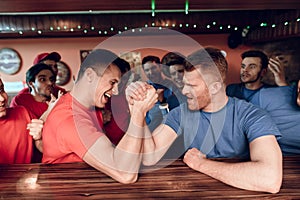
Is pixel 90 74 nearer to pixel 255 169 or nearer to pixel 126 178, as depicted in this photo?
pixel 126 178

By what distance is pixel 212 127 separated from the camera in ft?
4.71

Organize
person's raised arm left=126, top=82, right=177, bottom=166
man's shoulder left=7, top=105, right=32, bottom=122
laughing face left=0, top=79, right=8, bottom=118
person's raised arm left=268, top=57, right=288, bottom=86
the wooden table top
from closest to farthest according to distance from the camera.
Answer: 1. the wooden table top
2. person's raised arm left=126, top=82, right=177, bottom=166
3. laughing face left=0, top=79, right=8, bottom=118
4. man's shoulder left=7, top=105, right=32, bottom=122
5. person's raised arm left=268, top=57, right=288, bottom=86

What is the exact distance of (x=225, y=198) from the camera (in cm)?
95

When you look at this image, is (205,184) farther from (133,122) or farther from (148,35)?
(148,35)

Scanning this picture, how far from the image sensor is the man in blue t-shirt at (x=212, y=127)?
43.8 inches

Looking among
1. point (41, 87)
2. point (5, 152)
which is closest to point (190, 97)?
point (5, 152)

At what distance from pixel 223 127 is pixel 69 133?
2.73 ft

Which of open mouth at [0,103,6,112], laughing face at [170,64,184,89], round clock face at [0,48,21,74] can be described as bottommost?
open mouth at [0,103,6,112]

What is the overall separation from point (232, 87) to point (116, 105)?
4.92 feet

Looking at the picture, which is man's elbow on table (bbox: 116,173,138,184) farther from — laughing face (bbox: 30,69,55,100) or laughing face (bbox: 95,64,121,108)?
laughing face (bbox: 30,69,55,100)

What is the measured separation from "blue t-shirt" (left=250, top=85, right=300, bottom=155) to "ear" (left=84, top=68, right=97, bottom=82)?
1.31 metres

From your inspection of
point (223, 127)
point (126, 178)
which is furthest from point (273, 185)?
point (126, 178)

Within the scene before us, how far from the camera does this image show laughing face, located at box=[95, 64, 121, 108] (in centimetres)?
136

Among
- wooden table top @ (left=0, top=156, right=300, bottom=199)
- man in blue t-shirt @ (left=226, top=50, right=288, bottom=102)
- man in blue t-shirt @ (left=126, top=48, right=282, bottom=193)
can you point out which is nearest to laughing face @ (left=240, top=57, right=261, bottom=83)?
man in blue t-shirt @ (left=226, top=50, right=288, bottom=102)
